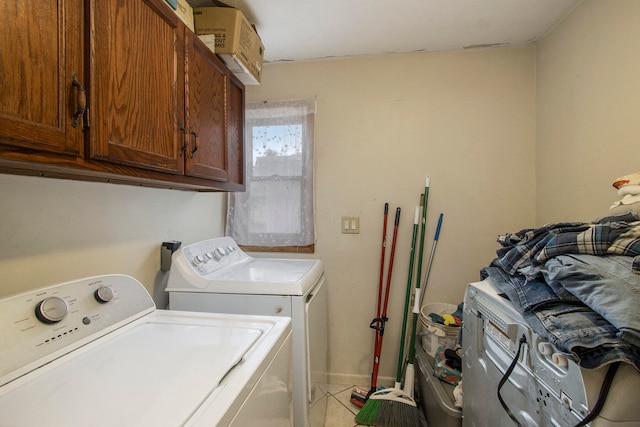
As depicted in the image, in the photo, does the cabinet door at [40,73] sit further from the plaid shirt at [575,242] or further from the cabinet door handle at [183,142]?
the plaid shirt at [575,242]

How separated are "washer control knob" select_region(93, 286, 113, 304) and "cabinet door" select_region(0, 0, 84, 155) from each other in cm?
50

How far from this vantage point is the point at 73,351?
0.80 m

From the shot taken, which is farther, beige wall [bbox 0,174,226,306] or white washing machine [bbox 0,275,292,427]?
beige wall [bbox 0,174,226,306]

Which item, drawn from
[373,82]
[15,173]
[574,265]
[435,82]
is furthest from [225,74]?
[574,265]

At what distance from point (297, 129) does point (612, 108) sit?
67.1 inches

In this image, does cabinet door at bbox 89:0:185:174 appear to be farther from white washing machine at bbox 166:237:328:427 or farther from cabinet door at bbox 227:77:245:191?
white washing machine at bbox 166:237:328:427

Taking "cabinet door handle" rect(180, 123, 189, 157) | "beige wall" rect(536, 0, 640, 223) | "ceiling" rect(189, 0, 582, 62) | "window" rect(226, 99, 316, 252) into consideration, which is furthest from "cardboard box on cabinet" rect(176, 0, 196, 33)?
"beige wall" rect(536, 0, 640, 223)

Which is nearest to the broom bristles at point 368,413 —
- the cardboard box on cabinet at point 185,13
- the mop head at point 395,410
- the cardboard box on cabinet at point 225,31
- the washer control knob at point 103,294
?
A: the mop head at point 395,410

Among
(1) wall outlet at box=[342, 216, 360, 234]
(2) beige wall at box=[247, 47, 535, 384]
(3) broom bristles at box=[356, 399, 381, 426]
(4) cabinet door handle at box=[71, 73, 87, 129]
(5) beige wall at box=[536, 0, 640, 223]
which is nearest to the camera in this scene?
(4) cabinet door handle at box=[71, 73, 87, 129]

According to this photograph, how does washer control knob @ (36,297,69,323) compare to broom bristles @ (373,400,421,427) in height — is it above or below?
above

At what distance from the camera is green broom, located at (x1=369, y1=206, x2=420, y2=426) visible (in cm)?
157

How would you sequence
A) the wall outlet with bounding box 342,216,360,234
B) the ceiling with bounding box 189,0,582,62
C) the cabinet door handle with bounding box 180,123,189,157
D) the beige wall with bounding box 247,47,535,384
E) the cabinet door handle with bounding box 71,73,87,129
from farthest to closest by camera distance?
the wall outlet with bounding box 342,216,360,234 → the beige wall with bounding box 247,47,535,384 → the ceiling with bounding box 189,0,582,62 → the cabinet door handle with bounding box 180,123,189,157 → the cabinet door handle with bounding box 71,73,87,129

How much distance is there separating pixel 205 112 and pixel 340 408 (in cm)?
193

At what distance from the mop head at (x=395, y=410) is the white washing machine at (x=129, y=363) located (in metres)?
0.86
